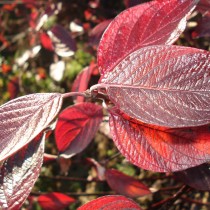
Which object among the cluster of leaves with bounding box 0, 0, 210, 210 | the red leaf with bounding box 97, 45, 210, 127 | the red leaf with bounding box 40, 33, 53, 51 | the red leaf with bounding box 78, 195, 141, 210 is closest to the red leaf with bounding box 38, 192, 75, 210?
the cluster of leaves with bounding box 0, 0, 210, 210

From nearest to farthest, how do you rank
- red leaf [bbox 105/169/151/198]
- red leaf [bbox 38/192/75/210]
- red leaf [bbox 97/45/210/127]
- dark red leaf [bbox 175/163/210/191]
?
red leaf [bbox 97/45/210/127] < dark red leaf [bbox 175/163/210/191] < red leaf [bbox 105/169/151/198] < red leaf [bbox 38/192/75/210]

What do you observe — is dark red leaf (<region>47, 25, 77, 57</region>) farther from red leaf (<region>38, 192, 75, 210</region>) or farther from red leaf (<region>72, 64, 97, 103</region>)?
red leaf (<region>38, 192, 75, 210</region>)

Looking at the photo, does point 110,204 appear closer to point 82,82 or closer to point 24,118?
point 24,118

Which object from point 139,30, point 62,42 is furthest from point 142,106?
point 62,42

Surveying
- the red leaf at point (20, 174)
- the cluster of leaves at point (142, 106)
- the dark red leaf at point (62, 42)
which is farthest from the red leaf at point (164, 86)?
the dark red leaf at point (62, 42)

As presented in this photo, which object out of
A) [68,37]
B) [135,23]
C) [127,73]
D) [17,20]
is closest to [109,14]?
[68,37]

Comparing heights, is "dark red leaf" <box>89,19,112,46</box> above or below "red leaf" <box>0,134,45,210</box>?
above

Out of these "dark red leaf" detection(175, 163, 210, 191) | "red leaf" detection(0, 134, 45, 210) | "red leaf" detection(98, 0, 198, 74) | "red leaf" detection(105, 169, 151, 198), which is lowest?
"red leaf" detection(105, 169, 151, 198)
